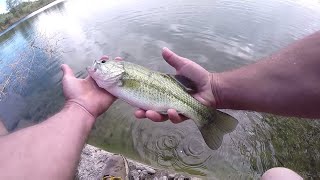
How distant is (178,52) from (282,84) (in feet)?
31.7

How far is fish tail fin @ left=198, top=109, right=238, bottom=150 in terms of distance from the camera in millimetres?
3867

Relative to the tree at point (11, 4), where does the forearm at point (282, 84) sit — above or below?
above

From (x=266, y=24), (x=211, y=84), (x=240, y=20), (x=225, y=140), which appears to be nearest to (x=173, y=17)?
(x=240, y=20)

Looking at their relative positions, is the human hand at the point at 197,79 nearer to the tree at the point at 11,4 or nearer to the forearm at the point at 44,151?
the forearm at the point at 44,151

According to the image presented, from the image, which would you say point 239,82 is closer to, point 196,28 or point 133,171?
point 133,171

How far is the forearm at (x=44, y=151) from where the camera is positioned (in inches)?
102

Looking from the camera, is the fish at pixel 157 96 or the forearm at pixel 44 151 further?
the fish at pixel 157 96

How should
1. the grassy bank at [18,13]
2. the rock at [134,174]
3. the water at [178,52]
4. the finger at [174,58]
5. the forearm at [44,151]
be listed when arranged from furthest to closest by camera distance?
the grassy bank at [18,13]
the water at [178,52]
the rock at [134,174]
the finger at [174,58]
the forearm at [44,151]

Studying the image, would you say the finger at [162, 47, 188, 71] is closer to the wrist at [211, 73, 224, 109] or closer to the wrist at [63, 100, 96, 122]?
the wrist at [211, 73, 224, 109]

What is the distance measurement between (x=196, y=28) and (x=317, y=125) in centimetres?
882

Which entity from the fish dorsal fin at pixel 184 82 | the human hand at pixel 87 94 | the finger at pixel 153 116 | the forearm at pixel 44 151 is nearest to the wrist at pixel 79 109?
the human hand at pixel 87 94

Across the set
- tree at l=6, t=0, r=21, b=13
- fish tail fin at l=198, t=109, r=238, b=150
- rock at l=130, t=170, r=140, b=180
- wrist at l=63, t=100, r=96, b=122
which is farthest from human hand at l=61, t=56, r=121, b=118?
tree at l=6, t=0, r=21, b=13

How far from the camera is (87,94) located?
393 centimetres

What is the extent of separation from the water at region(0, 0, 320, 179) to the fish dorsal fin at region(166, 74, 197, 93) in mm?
3028
